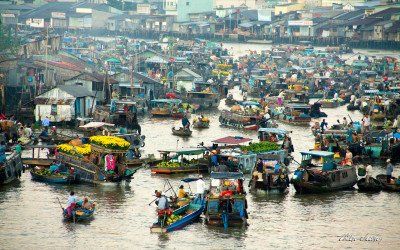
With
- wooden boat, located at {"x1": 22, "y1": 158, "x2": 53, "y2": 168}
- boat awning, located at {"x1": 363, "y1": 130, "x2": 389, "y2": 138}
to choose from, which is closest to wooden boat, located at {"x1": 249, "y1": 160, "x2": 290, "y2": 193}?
boat awning, located at {"x1": 363, "y1": 130, "x2": 389, "y2": 138}

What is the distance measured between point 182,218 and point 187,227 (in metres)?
0.53

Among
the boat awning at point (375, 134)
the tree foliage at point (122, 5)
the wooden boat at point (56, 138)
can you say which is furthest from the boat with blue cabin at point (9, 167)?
the tree foliage at point (122, 5)

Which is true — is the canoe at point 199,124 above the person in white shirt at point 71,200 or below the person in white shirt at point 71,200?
above

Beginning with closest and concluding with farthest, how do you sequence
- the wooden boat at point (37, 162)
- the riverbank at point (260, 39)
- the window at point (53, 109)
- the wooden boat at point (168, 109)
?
the wooden boat at point (37, 162) → the window at point (53, 109) → the wooden boat at point (168, 109) → the riverbank at point (260, 39)

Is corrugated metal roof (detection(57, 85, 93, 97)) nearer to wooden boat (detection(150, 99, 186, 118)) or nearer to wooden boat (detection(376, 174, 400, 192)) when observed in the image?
wooden boat (detection(150, 99, 186, 118))

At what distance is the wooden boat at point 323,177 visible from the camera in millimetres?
27875

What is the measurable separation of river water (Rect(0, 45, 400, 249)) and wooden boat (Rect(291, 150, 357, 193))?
14.7 inches

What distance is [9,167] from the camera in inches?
1142

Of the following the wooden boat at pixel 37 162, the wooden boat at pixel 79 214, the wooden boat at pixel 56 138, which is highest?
the wooden boat at pixel 56 138

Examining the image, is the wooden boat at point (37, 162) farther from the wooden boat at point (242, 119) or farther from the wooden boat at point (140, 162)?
the wooden boat at point (242, 119)

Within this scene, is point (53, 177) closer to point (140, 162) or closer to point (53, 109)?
point (140, 162)

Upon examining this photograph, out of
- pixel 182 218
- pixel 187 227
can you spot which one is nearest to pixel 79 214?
pixel 182 218

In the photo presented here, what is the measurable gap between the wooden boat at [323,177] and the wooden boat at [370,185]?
0.37 metres

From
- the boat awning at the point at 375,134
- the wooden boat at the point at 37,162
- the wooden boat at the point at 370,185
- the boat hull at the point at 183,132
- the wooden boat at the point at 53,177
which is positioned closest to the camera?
the wooden boat at the point at 370,185
